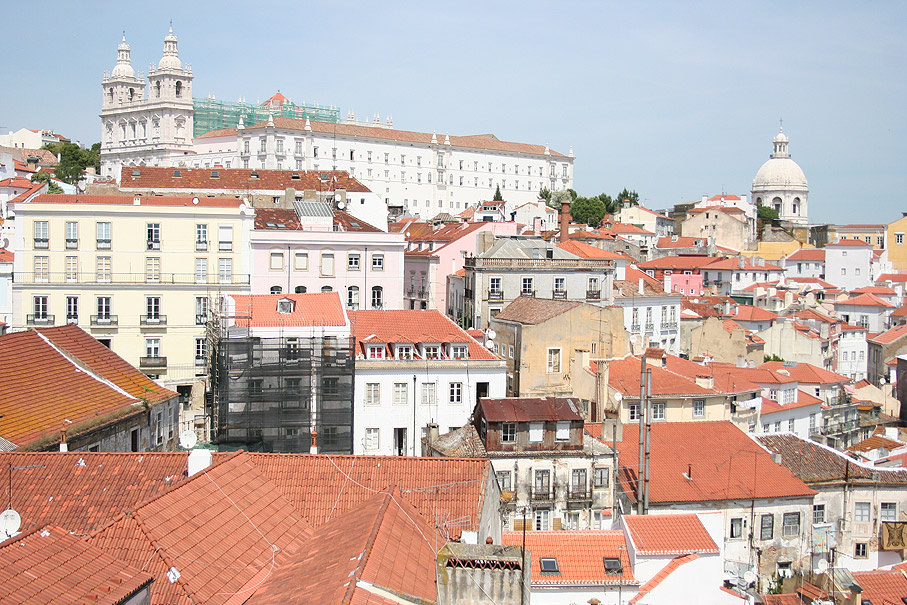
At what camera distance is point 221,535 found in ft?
38.3

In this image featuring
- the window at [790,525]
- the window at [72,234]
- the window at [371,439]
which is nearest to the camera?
the window at [790,525]

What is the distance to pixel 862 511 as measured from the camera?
87.9 ft

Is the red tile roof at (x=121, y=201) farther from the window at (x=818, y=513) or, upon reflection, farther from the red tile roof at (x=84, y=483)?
the window at (x=818, y=513)

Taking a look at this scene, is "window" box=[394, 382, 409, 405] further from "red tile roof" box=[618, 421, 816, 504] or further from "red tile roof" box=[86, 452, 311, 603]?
"red tile roof" box=[86, 452, 311, 603]

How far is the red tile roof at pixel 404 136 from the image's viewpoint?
118062 millimetres

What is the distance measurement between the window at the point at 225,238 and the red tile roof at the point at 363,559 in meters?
29.2

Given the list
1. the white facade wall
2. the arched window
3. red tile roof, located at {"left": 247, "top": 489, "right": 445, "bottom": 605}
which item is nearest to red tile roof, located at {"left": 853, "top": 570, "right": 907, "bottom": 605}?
red tile roof, located at {"left": 247, "top": 489, "right": 445, "bottom": 605}

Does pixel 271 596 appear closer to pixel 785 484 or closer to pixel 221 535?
pixel 221 535

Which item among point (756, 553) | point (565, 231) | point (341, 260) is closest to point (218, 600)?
point (756, 553)

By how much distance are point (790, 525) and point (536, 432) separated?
7564mm

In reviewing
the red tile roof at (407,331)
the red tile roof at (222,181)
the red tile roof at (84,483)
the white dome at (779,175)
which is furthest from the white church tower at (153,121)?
Answer: the red tile roof at (84,483)

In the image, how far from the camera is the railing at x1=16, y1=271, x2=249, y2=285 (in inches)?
1502

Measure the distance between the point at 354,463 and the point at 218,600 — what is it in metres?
4.57

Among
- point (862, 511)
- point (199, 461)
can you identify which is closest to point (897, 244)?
point (862, 511)
